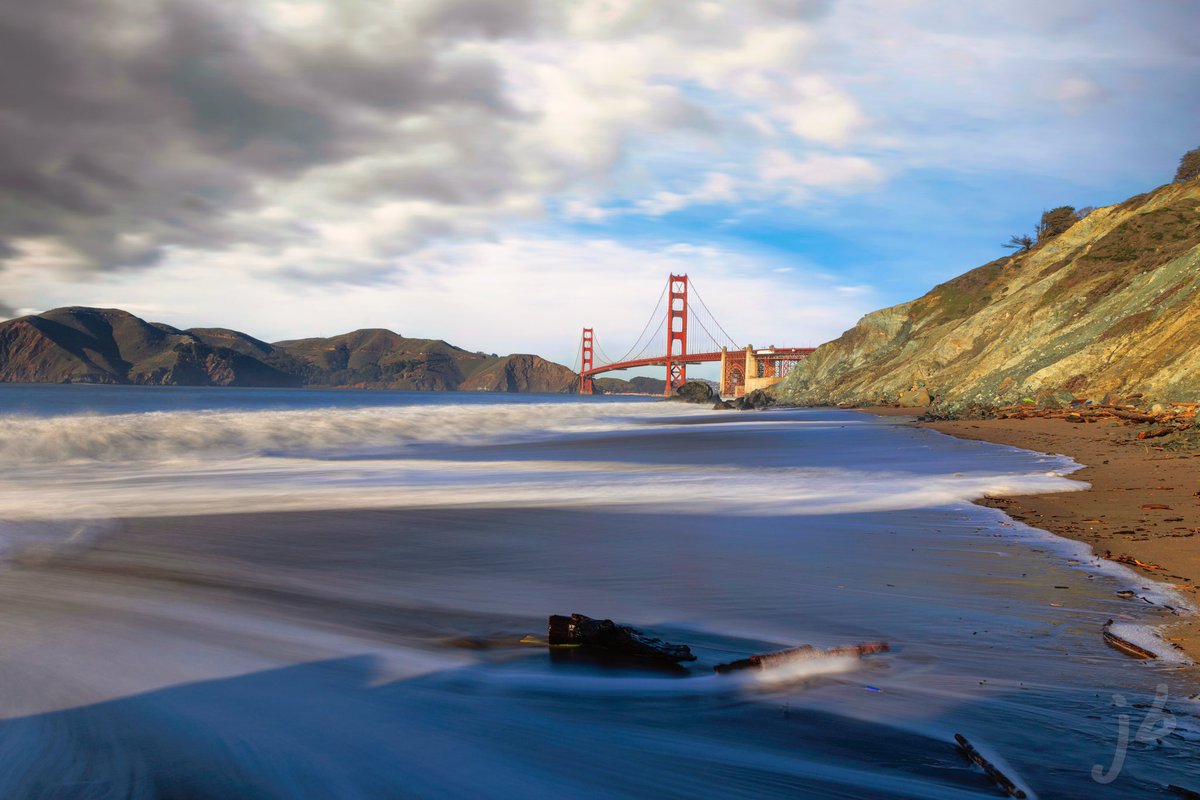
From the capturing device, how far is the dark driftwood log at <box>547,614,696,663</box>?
10.4 feet

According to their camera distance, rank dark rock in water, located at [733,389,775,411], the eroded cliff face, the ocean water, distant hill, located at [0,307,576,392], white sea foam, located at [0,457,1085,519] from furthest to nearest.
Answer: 1. distant hill, located at [0,307,576,392]
2. dark rock in water, located at [733,389,775,411]
3. the eroded cliff face
4. white sea foam, located at [0,457,1085,519]
5. the ocean water

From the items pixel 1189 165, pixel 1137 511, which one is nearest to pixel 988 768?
pixel 1137 511

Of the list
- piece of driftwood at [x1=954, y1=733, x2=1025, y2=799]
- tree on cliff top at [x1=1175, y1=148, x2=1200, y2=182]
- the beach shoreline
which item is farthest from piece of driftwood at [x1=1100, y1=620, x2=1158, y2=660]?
tree on cliff top at [x1=1175, y1=148, x2=1200, y2=182]

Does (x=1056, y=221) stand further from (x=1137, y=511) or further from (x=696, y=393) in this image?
(x=1137, y=511)

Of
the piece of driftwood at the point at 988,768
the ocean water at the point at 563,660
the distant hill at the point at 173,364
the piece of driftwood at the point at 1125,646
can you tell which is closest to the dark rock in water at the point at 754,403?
the ocean water at the point at 563,660

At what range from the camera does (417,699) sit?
2.90 m

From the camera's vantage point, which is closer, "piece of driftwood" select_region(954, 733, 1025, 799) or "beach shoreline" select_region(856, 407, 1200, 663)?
"piece of driftwood" select_region(954, 733, 1025, 799)

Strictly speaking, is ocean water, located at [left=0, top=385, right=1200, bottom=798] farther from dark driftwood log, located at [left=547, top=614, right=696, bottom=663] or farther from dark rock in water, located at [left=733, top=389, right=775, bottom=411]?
dark rock in water, located at [left=733, top=389, right=775, bottom=411]

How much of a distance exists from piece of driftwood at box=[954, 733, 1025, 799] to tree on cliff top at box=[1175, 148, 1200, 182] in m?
48.8

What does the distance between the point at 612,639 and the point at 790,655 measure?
715 millimetres

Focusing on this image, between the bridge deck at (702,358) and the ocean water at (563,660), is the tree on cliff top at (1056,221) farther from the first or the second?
the ocean water at (563,660)

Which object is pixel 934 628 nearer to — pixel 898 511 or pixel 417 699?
→ pixel 417 699

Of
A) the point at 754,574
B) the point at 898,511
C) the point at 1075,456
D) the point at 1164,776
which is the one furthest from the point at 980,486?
the point at 1164,776

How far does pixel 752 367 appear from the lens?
252 feet
